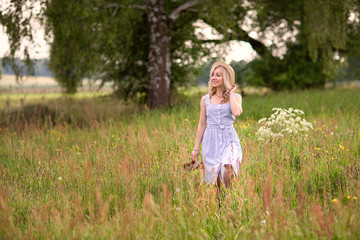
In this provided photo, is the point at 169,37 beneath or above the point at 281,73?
above

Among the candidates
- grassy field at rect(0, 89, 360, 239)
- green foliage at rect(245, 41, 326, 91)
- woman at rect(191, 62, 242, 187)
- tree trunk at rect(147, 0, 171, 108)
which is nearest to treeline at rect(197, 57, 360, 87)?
green foliage at rect(245, 41, 326, 91)

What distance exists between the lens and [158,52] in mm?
10852

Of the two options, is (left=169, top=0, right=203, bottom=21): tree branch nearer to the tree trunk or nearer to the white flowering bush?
the tree trunk

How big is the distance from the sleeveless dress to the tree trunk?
711cm

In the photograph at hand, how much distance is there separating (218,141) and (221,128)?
152mm

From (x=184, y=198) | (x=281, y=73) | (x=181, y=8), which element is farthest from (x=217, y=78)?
(x=281, y=73)

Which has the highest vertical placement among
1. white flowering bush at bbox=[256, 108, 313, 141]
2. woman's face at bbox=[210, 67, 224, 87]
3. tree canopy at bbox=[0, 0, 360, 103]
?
tree canopy at bbox=[0, 0, 360, 103]

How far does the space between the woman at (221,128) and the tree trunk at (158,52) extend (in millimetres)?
7062

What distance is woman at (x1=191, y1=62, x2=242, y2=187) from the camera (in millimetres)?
3566

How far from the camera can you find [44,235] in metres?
2.86

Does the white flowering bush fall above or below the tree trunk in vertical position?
below

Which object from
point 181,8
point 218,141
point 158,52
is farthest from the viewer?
point 181,8

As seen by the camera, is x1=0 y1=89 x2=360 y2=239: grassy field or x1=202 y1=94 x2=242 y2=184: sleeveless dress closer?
x1=0 y1=89 x2=360 y2=239: grassy field

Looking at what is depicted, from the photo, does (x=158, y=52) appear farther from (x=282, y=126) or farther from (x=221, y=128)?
(x=221, y=128)
